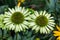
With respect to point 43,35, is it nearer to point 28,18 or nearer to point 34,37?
point 34,37

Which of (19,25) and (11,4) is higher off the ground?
(11,4)

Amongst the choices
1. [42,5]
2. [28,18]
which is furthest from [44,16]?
[42,5]

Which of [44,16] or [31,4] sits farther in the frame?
[31,4]

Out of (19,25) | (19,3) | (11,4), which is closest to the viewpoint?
(19,25)

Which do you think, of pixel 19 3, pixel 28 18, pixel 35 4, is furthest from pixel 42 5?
pixel 28 18

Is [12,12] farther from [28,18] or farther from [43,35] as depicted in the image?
[43,35]

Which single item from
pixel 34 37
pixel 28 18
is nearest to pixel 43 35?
pixel 34 37

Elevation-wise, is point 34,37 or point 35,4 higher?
point 35,4

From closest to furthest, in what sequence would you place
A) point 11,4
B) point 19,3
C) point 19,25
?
point 19,25 < point 19,3 < point 11,4

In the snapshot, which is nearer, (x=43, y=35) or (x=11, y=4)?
(x=43, y=35)
